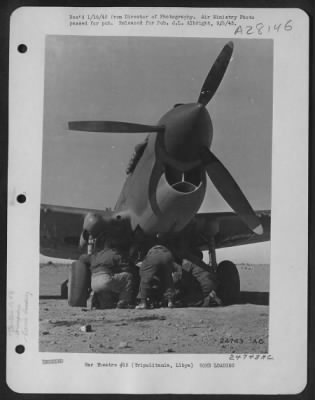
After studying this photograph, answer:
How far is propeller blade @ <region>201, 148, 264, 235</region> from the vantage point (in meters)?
0.71

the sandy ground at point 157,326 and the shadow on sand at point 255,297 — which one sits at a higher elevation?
the shadow on sand at point 255,297

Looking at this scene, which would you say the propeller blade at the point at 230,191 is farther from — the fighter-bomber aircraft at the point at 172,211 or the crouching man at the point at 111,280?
the crouching man at the point at 111,280

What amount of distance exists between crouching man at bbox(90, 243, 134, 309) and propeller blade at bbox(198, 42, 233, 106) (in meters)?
0.32

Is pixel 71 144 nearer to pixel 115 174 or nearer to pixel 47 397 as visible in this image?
pixel 115 174

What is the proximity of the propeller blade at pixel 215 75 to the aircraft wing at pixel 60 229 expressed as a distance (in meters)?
0.28

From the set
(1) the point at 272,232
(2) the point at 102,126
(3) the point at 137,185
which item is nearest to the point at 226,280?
(1) the point at 272,232

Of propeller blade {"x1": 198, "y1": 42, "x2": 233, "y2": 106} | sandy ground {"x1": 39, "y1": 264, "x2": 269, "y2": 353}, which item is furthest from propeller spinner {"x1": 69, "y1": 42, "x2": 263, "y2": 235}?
sandy ground {"x1": 39, "y1": 264, "x2": 269, "y2": 353}

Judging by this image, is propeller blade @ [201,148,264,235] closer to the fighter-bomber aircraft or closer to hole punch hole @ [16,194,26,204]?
the fighter-bomber aircraft

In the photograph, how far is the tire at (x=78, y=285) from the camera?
70 centimetres

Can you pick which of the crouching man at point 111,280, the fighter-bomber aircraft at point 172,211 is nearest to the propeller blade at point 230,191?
the fighter-bomber aircraft at point 172,211

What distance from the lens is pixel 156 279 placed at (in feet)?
2.32

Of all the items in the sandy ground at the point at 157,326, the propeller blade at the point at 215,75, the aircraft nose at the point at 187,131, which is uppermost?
the propeller blade at the point at 215,75

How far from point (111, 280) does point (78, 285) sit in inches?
2.3

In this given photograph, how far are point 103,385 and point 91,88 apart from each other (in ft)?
1.71
